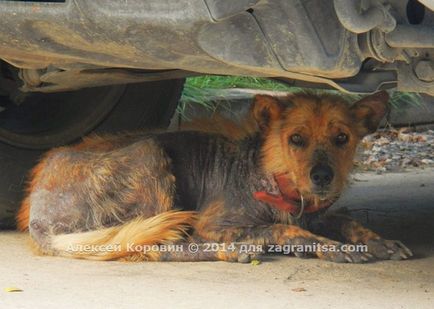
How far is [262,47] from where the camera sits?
340 centimetres

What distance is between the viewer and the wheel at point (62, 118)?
17.7 feet

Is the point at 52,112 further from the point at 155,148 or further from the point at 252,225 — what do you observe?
the point at 252,225

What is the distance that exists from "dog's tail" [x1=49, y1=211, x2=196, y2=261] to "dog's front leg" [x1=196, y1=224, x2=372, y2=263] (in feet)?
0.61

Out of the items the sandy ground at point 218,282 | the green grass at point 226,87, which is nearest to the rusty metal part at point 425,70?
the sandy ground at point 218,282

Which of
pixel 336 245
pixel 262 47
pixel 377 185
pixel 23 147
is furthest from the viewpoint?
pixel 377 185

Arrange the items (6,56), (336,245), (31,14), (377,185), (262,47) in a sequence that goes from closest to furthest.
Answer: (262,47)
(31,14)
(6,56)
(336,245)
(377,185)

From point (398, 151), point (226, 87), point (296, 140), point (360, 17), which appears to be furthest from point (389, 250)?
point (226, 87)

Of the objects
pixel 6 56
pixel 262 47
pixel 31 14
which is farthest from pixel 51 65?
pixel 262 47

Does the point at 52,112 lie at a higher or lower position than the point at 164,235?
higher

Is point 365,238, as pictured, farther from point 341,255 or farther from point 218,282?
point 218,282

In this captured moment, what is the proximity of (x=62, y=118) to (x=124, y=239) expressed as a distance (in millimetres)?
1277

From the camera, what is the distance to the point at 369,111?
5.00m

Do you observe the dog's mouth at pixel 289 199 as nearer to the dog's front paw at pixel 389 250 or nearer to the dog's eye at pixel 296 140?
the dog's eye at pixel 296 140

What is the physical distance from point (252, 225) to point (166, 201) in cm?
43
